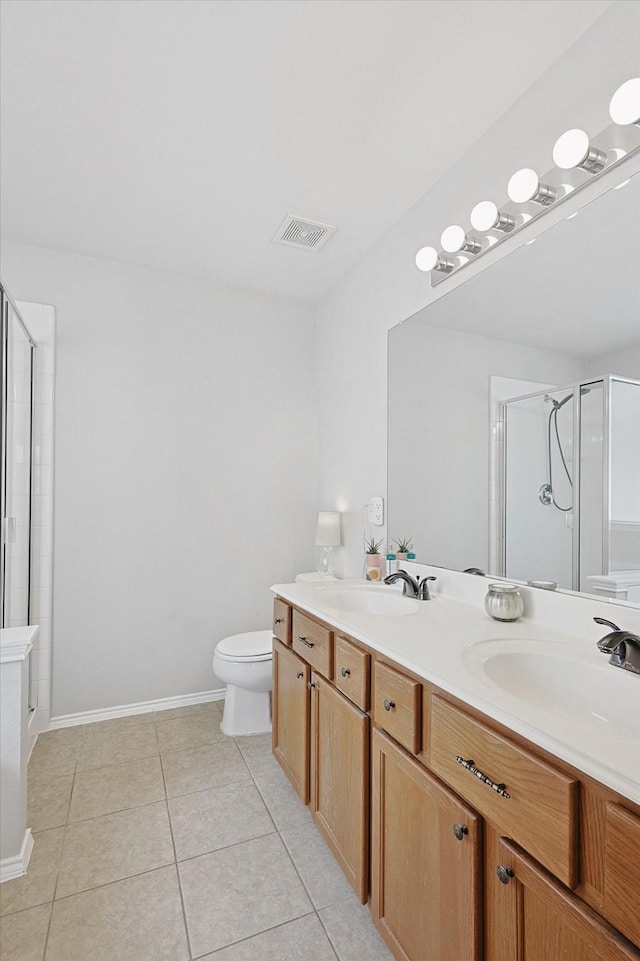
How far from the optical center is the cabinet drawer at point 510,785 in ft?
2.57

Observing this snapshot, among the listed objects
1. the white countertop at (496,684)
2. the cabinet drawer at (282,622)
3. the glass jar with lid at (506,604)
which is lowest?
the cabinet drawer at (282,622)

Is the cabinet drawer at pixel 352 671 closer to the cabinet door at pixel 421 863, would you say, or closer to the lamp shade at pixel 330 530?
the cabinet door at pixel 421 863

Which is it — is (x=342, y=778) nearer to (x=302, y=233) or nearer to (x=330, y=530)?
(x=330, y=530)

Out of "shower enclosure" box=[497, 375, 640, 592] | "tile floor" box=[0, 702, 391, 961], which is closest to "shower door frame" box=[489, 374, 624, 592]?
"shower enclosure" box=[497, 375, 640, 592]

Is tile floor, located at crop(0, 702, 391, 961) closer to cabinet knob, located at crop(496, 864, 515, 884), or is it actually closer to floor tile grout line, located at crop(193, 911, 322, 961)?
floor tile grout line, located at crop(193, 911, 322, 961)

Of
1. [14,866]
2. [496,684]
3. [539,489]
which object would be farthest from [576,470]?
[14,866]

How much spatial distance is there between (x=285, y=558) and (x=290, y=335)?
1.45 meters

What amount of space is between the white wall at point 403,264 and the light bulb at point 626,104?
0.14 meters

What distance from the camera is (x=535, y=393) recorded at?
162 centimetres

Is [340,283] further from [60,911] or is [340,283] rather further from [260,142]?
[60,911]

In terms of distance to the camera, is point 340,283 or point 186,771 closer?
point 186,771

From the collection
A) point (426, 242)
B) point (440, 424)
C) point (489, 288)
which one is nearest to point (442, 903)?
point (440, 424)

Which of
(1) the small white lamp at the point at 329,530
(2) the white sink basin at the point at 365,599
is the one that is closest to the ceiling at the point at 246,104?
(1) the small white lamp at the point at 329,530

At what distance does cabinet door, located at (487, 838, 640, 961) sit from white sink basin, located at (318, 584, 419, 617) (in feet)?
3.63
